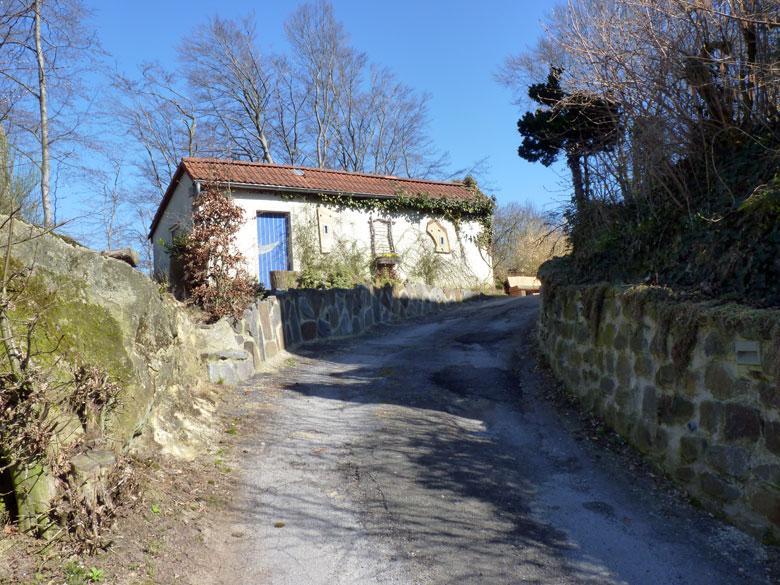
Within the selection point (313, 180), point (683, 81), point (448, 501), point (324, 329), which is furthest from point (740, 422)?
point (313, 180)

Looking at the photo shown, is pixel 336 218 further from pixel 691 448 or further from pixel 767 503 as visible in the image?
pixel 767 503

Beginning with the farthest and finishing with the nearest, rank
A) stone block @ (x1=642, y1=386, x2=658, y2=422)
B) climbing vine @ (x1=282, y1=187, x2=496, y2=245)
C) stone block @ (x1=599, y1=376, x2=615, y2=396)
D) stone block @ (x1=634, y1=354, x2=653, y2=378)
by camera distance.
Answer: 1. climbing vine @ (x1=282, y1=187, x2=496, y2=245)
2. stone block @ (x1=599, y1=376, x2=615, y2=396)
3. stone block @ (x1=634, y1=354, x2=653, y2=378)
4. stone block @ (x1=642, y1=386, x2=658, y2=422)

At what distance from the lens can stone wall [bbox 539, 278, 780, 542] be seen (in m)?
4.21

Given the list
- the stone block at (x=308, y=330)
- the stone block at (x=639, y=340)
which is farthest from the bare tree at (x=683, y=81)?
the stone block at (x=308, y=330)

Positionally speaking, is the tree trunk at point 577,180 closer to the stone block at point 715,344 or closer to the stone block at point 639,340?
the stone block at point 639,340

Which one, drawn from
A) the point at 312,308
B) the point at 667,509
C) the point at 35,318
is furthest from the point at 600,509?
the point at 312,308

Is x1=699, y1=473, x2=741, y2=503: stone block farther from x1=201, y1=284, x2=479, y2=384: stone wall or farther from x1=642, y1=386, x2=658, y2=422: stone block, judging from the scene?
x1=201, y1=284, x2=479, y2=384: stone wall

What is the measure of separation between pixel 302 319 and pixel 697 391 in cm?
854

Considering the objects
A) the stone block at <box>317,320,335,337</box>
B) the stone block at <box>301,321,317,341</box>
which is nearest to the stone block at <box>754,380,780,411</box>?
the stone block at <box>301,321,317,341</box>

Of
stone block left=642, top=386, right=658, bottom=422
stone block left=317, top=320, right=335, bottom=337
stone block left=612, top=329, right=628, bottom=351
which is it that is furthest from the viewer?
stone block left=317, top=320, right=335, bottom=337

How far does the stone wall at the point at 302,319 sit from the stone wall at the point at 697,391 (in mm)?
4767

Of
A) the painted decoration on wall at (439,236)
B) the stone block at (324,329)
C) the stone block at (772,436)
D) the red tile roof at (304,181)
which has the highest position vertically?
the red tile roof at (304,181)

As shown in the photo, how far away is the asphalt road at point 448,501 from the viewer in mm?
3965

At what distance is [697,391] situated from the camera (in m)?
4.86
